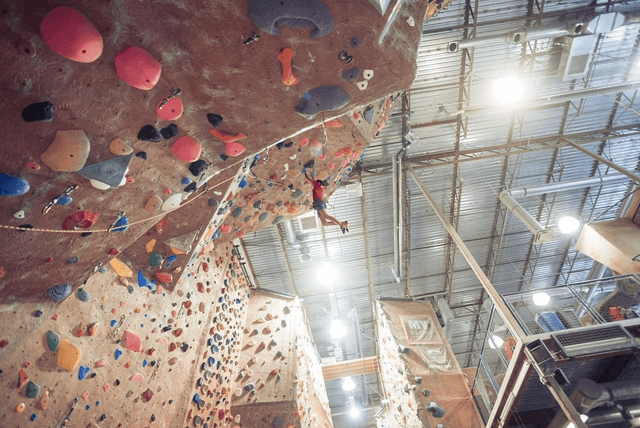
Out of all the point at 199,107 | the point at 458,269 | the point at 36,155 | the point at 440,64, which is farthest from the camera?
the point at 458,269

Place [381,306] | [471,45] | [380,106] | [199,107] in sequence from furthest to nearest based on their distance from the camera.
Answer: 1. [381,306]
2. [471,45]
3. [380,106]
4. [199,107]

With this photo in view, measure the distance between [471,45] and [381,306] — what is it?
23.2 ft

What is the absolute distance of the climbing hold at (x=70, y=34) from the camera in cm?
147

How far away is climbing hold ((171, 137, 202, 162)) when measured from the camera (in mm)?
2209

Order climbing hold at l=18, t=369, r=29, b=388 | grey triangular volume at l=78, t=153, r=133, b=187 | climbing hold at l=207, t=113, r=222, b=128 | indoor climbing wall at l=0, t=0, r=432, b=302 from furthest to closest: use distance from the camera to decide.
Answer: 1. climbing hold at l=18, t=369, r=29, b=388
2. climbing hold at l=207, t=113, r=222, b=128
3. grey triangular volume at l=78, t=153, r=133, b=187
4. indoor climbing wall at l=0, t=0, r=432, b=302

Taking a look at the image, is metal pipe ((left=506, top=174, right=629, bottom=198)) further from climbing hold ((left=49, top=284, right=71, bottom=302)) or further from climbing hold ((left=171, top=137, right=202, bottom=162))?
climbing hold ((left=49, top=284, right=71, bottom=302))

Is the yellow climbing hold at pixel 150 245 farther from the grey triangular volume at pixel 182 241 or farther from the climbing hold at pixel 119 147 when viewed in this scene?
the climbing hold at pixel 119 147

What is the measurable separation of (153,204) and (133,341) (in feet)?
6.55

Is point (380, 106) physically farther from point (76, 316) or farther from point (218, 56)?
point (76, 316)

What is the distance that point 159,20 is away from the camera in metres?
1.72

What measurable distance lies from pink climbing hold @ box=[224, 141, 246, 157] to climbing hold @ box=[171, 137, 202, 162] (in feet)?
0.66

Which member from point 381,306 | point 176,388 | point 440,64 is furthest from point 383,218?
point 176,388

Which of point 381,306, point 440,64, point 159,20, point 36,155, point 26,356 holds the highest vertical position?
point 440,64

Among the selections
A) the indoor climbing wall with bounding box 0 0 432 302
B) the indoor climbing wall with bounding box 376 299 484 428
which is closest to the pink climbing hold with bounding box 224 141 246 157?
the indoor climbing wall with bounding box 0 0 432 302
